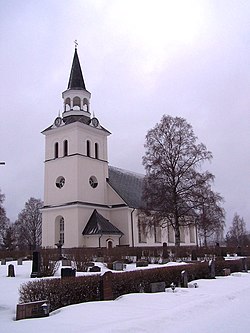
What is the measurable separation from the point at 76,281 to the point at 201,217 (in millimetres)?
19286

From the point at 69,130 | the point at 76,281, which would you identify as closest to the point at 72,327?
the point at 76,281

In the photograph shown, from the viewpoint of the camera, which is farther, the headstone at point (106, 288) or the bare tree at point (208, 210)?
the bare tree at point (208, 210)

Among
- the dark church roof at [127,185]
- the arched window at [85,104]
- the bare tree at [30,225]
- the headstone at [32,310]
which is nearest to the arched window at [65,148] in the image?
the arched window at [85,104]

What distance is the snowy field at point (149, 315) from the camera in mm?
7551

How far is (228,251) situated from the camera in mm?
36281

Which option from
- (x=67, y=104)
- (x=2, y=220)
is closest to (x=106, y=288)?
(x=67, y=104)

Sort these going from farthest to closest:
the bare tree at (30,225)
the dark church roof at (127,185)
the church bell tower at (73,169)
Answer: the bare tree at (30,225) → the dark church roof at (127,185) → the church bell tower at (73,169)

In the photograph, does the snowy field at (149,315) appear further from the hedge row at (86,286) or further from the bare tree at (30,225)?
the bare tree at (30,225)

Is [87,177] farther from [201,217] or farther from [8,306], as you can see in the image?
[8,306]

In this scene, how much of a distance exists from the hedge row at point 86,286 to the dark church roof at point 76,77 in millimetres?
31868

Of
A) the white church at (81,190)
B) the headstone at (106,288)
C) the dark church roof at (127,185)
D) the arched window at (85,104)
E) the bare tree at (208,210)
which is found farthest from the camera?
the arched window at (85,104)

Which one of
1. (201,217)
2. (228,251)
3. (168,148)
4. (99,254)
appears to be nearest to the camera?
(99,254)

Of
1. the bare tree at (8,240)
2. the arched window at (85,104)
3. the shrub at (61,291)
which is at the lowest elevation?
the shrub at (61,291)

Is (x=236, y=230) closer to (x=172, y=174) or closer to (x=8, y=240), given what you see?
(x=8, y=240)
